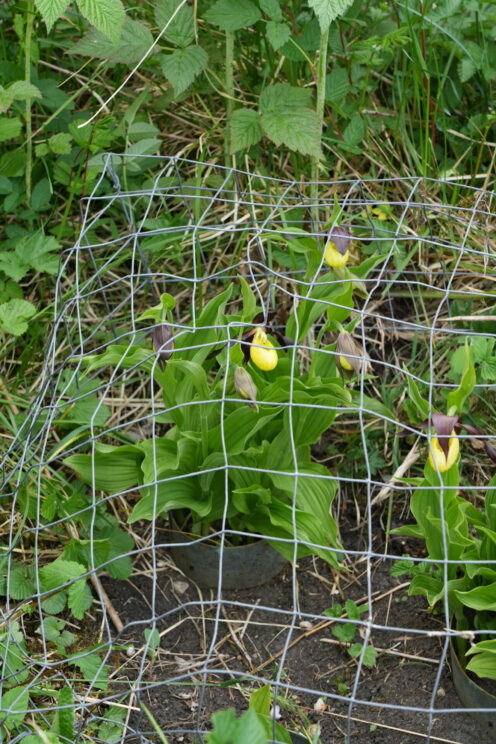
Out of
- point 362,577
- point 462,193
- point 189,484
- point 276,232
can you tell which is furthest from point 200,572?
point 462,193

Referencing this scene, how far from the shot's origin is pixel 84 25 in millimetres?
2434

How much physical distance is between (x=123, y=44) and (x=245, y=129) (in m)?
0.38

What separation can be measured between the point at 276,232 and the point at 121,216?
0.83 metres

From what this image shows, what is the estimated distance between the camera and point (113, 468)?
72.2 inches

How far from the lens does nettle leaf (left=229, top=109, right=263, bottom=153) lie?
7.12 feet

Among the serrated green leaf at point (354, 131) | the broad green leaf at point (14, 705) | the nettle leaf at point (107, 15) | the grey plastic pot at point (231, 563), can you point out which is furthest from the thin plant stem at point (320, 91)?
the broad green leaf at point (14, 705)

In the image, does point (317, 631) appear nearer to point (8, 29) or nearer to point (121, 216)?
point (121, 216)

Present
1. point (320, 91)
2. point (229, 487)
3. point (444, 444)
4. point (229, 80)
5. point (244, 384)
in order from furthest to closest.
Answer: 1. point (229, 80)
2. point (320, 91)
3. point (229, 487)
4. point (244, 384)
5. point (444, 444)

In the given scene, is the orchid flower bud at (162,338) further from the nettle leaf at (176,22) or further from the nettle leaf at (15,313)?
the nettle leaf at (176,22)

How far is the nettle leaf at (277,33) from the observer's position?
2070mm

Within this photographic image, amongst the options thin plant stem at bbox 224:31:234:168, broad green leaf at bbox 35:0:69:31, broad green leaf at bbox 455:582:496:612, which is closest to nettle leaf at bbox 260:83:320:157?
thin plant stem at bbox 224:31:234:168

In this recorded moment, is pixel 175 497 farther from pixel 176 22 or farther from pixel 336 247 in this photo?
pixel 176 22

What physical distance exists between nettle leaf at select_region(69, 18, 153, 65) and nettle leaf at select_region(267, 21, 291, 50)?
32cm

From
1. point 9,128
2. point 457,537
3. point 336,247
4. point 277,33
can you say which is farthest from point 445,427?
point 9,128
